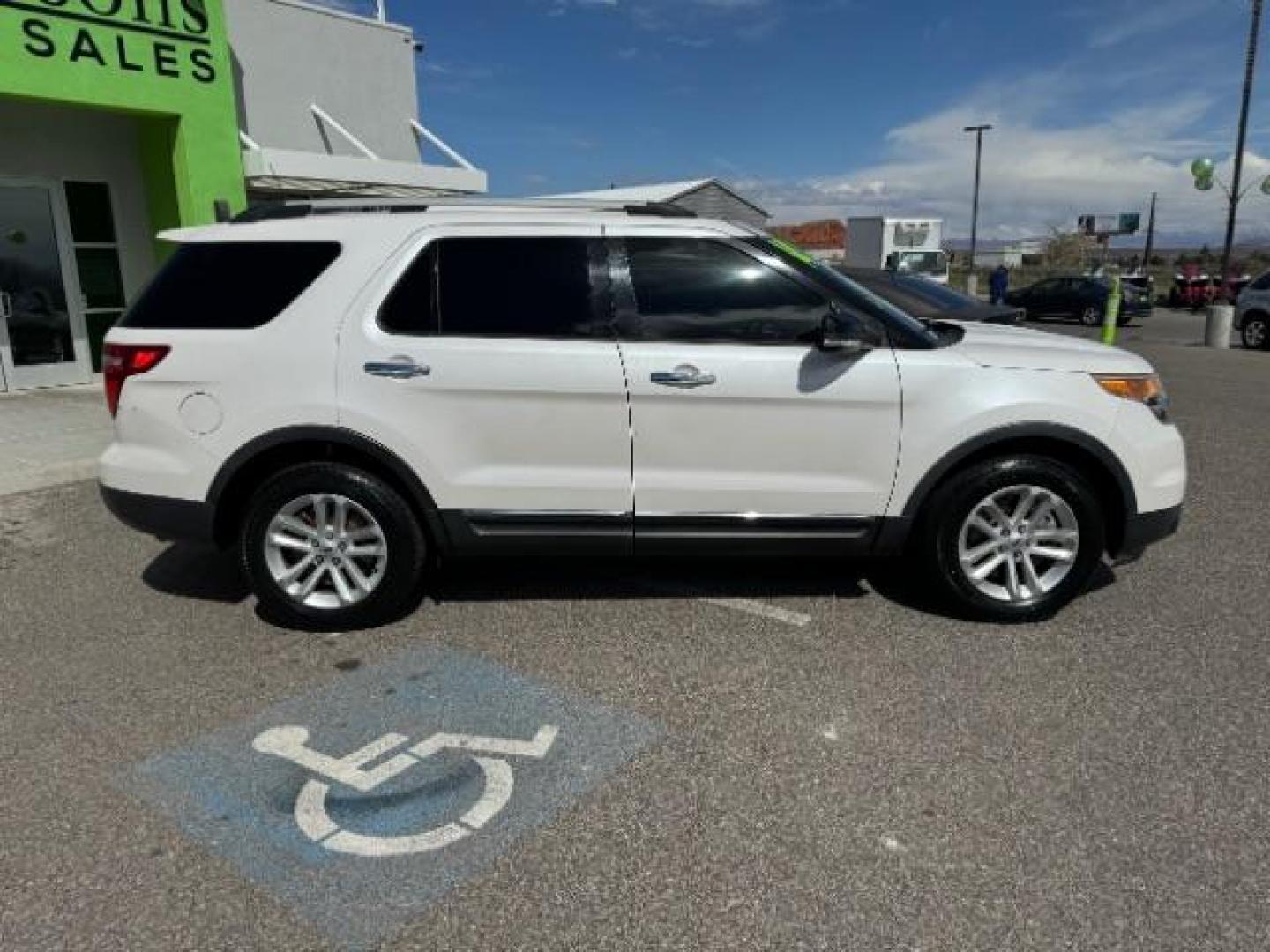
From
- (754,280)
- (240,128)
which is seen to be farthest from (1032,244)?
(754,280)

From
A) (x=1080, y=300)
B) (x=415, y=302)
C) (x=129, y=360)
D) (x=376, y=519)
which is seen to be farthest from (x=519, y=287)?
(x=1080, y=300)

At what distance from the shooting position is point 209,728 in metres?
3.14

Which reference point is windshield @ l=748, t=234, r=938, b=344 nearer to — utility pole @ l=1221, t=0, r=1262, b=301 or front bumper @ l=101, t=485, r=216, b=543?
front bumper @ l=101, t=485, r=216, b=543

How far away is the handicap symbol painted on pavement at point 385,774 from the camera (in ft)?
8.23

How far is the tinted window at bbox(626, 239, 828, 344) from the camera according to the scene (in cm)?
373

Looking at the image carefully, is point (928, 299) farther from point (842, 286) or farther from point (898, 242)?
point (898, 242)

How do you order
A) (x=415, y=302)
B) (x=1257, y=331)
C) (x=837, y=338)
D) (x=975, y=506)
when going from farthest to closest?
(x=1257, y=331) < (x=975, y=506) < (x=415, y=302) < (x=837, y=338)

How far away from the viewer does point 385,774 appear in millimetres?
2842

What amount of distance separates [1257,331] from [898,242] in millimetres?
18453

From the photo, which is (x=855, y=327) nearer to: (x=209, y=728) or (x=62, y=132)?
(x=209, y=728)

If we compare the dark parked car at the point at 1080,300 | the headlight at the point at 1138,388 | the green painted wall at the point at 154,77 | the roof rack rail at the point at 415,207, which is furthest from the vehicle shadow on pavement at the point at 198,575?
the dark parked car at the point at 1080,300

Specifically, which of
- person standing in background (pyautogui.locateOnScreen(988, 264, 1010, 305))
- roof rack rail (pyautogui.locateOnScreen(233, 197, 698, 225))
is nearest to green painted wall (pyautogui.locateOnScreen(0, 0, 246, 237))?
roof rack rail (pyautogui.locateOnScreen(233, 197, 698, 225))

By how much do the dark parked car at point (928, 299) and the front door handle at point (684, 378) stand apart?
5.76m

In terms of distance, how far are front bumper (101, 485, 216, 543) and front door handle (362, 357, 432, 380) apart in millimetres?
981
